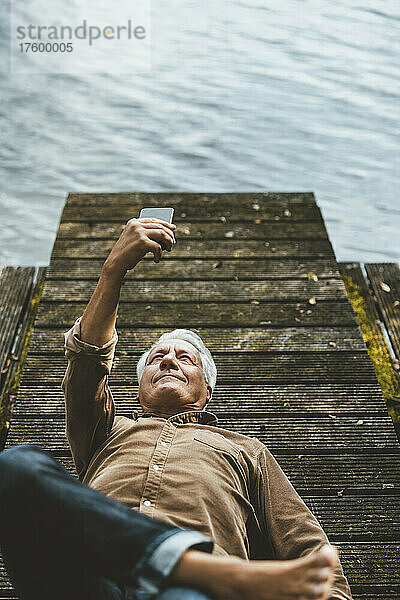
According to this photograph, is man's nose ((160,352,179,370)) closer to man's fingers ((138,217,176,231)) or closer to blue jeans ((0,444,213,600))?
man's fingers ((138,217,176,231))

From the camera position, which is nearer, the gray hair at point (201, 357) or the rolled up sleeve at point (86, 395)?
the rolled up sleeve at point (86, 395)

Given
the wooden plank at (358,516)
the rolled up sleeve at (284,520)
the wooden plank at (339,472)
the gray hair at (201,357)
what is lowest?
the wooden plank at (358,516)

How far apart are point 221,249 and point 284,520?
2075 mm

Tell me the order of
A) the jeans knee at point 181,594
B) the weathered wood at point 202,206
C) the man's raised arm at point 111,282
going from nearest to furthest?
the jeans knee at point 181,594
the man's raised arm at point 111,282
the weathered wood at point 202,206

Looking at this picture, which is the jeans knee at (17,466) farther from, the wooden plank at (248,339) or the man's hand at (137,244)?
the wooden plank at (248,339)

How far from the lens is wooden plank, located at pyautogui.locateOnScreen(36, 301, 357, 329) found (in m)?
3.19

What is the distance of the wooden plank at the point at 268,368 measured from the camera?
2.88 metres

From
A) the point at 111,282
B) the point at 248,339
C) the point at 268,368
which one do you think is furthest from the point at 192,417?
the point at 248,339

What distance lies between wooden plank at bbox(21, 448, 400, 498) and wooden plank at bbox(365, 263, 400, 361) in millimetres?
828

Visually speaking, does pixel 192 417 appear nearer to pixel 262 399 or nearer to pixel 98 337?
pixel 98 337

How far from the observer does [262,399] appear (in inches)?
109

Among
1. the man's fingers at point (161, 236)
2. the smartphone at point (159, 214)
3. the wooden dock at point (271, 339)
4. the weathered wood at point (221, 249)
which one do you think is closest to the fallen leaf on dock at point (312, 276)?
the wooden dock at point (271, 339)

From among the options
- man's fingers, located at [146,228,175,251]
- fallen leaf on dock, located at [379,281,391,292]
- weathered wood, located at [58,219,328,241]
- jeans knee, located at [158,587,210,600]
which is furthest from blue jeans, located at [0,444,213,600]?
fallen leaf on dock, located at [379,281,391,292]

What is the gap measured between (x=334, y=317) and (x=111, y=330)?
1676 millimetres
